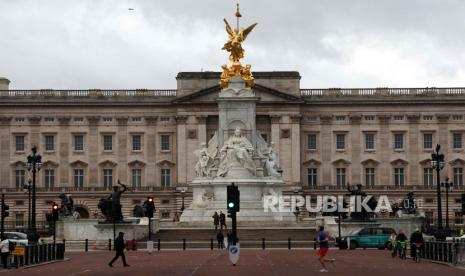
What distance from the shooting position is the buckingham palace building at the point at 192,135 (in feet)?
426

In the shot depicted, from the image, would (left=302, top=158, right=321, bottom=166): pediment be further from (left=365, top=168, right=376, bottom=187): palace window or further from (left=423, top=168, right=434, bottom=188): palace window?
(left=423, top=168, right=434, bottom=188): palace window

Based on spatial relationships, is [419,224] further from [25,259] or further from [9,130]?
[9,130]

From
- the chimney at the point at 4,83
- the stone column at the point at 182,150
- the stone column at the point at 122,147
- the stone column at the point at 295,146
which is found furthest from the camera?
the chimney at the point at 4,83

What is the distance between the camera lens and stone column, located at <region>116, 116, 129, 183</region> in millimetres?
131500

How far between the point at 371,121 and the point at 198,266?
86307 millimetres

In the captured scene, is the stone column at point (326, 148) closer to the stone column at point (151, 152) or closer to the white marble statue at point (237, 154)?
the stone column at point (151, 152)

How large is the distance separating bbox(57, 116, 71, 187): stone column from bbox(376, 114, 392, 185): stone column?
3560cm

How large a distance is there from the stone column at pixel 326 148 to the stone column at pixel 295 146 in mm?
3300

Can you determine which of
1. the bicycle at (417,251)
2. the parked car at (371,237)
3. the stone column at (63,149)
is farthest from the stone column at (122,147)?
the bicycle at (417,251)

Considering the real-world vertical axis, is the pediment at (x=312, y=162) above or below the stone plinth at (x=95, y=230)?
above

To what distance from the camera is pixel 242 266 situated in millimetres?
47281

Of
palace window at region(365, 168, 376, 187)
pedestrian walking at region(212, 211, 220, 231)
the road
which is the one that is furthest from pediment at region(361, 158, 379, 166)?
the road

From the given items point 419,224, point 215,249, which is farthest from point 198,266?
point 419,224

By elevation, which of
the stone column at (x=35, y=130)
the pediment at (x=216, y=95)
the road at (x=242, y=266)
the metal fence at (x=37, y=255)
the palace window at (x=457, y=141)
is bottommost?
the road at (x=242, y=266)
